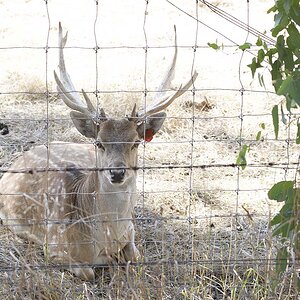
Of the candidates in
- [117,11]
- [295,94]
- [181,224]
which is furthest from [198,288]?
[117,11]

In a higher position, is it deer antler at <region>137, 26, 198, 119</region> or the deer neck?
deer antler at <region>137, 26, 198, 119</region>

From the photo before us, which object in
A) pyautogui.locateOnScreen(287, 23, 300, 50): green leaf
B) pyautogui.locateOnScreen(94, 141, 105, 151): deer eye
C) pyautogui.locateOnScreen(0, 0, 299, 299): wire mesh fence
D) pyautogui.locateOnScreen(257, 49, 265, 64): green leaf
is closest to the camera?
pyautogui.locateOnScreen(287, 23, 300, 50): green leaf

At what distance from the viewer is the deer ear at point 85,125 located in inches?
215

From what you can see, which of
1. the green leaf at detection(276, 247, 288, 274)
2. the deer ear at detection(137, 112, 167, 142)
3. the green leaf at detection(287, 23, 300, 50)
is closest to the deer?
the deer ear at detection(137, 112, 167, 142)

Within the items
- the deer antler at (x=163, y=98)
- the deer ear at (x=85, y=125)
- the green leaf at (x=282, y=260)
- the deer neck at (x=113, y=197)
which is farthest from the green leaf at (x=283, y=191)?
the deer ear at (x=85, y=125)

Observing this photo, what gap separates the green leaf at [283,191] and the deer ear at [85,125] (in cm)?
205

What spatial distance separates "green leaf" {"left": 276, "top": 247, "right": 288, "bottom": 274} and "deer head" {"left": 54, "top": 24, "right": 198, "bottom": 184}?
1575 mm

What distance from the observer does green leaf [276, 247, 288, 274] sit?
12.1ft

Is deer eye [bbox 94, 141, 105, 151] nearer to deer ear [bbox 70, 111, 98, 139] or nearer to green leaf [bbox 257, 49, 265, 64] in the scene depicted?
deer ear [bbox 70, 111, 98, 139]

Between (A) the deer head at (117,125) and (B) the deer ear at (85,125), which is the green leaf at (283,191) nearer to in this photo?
(A) the deer head at (117,125)

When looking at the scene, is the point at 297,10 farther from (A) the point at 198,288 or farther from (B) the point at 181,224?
(B) the point at 181,224

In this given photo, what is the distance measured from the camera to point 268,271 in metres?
3.91

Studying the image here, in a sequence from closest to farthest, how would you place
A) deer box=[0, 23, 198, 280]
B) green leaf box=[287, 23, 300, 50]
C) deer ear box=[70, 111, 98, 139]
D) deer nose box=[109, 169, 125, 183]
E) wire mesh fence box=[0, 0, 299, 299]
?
green leaf box=[287, 23, 300, 50] < wire mesh fence box=[0, 0, 299, 299] < deer nose box=[109, 169, 125, 183] < deer box=[0, 23, 198, 280] < deer ear box=[70, 111, 98, 139]

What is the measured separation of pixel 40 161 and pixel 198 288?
2.40 m
